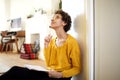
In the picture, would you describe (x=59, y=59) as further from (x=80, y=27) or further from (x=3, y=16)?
(x=3, y=16)

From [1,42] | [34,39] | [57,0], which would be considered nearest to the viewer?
[57,0]

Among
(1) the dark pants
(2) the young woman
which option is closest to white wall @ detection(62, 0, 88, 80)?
(2) the young woman

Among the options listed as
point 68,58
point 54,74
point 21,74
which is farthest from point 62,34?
point 21,74

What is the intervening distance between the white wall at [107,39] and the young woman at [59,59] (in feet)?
0.57

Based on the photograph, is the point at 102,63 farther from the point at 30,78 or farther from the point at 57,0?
the point at 57,0

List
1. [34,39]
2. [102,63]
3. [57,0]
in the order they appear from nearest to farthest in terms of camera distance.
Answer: [102,63], [57,0], [34,39]

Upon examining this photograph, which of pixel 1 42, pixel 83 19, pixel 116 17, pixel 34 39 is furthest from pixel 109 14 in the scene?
pixel 1 42

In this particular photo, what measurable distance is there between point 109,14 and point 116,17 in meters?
0.07

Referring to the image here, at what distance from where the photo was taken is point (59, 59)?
4.83 ft

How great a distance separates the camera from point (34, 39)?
5203mm

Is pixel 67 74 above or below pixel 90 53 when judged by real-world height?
below

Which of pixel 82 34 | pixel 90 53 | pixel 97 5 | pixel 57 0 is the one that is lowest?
pixel 90 53

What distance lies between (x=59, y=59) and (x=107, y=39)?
413 millimetres

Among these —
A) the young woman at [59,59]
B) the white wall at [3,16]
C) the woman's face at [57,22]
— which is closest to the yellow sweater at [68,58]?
the young woman at [59,59]
